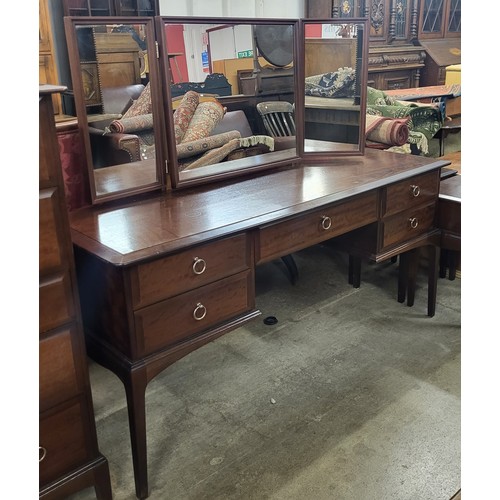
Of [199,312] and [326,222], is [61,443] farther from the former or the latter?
[326,222]

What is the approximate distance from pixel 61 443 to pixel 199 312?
1.50 feet

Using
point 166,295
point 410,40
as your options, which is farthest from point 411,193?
point 410,40

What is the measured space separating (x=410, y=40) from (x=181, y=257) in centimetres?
581

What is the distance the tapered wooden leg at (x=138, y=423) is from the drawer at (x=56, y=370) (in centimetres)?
15

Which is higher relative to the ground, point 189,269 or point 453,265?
point 189,269

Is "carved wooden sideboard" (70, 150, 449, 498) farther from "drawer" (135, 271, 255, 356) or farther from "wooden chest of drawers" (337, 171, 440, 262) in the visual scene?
"wooden chest of drawers" (337, 171, 440, 262)

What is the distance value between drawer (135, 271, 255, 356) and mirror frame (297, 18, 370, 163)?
0.79m

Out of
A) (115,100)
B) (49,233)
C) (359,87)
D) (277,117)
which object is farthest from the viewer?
(359,87)

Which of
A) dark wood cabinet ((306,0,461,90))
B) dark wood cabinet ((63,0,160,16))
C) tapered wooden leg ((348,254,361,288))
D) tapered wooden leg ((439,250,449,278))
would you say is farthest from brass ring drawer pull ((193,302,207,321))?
dark wood cabinet ((306,0,461,90))

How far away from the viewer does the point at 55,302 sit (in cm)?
120

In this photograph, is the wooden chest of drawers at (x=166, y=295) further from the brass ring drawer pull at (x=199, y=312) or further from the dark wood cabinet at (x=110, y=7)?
the dark wood cabinet at (x=110, y=7)

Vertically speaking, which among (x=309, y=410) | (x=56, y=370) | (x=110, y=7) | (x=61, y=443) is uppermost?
(x=110, y=7)

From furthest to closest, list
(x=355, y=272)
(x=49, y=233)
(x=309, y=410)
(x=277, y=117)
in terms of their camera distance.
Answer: (x=355, y=272) → (x=277, y=117) → (x=309, y=410) → (x=49, y=233)

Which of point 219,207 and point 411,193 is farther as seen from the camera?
point 411,193
